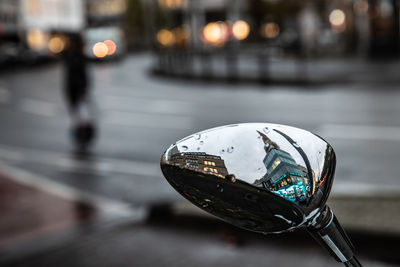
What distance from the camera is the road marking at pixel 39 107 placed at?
1550 centimetres

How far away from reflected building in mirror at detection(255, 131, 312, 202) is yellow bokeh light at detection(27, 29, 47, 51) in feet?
223

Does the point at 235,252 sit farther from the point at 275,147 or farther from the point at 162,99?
the point at 162,99

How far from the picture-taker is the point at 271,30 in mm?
77000

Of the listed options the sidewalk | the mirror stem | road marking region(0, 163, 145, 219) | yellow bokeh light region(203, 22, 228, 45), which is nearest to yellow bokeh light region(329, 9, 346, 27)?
yellow bokeh light region(203, 22, 228, 45)

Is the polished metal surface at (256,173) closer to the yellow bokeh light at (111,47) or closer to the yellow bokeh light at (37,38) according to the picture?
the yellow bokeh light at (111,47)

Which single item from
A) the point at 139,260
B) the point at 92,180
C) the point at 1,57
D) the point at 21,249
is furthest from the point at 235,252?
the point at 1,57

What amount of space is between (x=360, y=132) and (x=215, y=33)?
61.9 m

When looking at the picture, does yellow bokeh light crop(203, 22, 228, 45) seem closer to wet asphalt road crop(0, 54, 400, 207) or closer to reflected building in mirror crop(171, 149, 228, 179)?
wet asphalt road crop(0, 54, 400, 207)

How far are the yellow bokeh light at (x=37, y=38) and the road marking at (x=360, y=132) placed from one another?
59.7 m

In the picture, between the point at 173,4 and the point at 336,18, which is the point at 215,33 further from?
the point at 336,18

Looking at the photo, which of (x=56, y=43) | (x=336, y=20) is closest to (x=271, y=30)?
(x=336, y=20)

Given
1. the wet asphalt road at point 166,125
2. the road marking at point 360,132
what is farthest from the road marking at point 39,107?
the road marking at point 360,132

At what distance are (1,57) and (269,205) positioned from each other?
38.3 metres

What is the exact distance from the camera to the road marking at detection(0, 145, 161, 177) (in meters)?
8.18
